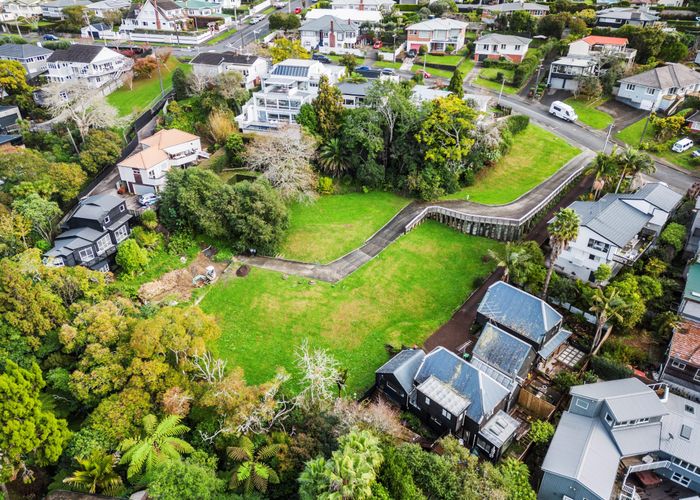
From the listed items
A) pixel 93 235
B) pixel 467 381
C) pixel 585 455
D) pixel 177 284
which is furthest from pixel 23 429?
pixel 585 455

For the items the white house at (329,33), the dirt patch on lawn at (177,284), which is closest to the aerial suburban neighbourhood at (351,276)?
the dirt patch on lawn at (177,284)

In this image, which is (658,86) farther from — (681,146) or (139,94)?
(139,94)

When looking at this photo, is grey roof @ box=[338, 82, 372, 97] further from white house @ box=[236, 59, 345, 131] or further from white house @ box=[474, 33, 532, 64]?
white house @ box=[474, 33, 532, 64]

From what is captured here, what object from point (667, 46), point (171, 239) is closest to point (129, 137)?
point (171, 239)

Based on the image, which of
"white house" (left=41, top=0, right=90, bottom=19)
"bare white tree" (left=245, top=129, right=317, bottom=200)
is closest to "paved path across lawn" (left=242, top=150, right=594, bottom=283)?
"bare white tree" (left=245, top=129, right=317, bottom=200)

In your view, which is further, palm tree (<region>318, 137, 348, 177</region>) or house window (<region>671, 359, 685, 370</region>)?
palm tree (<region>318, 137, 348, 177</region>)

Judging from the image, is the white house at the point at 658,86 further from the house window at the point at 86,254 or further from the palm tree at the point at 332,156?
the house window at the point at 86,254

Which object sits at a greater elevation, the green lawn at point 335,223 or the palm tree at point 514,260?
the palm tree at point 514,260
